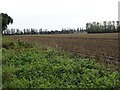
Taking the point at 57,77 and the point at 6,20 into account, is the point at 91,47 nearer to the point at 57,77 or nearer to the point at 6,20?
the point at 57,77

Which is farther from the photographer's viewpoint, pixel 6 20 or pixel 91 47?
pixel 6 20

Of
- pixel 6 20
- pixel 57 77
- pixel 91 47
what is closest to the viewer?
pixel 57 77

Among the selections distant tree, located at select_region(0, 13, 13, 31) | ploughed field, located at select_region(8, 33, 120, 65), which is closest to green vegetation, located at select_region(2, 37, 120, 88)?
ploughed field, located at select_region(8, 33, 120, 65)

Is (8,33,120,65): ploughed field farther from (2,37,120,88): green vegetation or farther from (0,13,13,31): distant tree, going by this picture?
(2,37,120,88): green vegetation

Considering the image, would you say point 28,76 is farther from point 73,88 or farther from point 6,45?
point 6,45

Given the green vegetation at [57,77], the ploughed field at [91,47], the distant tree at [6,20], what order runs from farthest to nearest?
the distant tree at [6,20] → the ploughed field at [91,47] → the green vegetation at [57,77]

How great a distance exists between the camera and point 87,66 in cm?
1374

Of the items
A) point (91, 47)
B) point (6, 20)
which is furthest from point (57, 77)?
point (6, 20)

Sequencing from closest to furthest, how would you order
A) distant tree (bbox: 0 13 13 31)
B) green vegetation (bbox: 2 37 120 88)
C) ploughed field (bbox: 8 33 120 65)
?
green vegetation (bbox: 2 37 120 88) → ploughed field (bbox: 8 33 120 65) → distant tree (bbox: 0 13 13 31)

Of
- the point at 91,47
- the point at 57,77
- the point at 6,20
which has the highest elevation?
the point at 6,20

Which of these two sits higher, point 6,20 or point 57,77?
point 6,20

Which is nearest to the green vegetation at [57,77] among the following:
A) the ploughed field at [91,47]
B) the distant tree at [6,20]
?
the ploughed field at [91,47]

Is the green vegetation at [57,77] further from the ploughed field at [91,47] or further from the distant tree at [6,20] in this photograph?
the distant tree at [6,20]

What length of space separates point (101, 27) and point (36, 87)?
11466 cm
